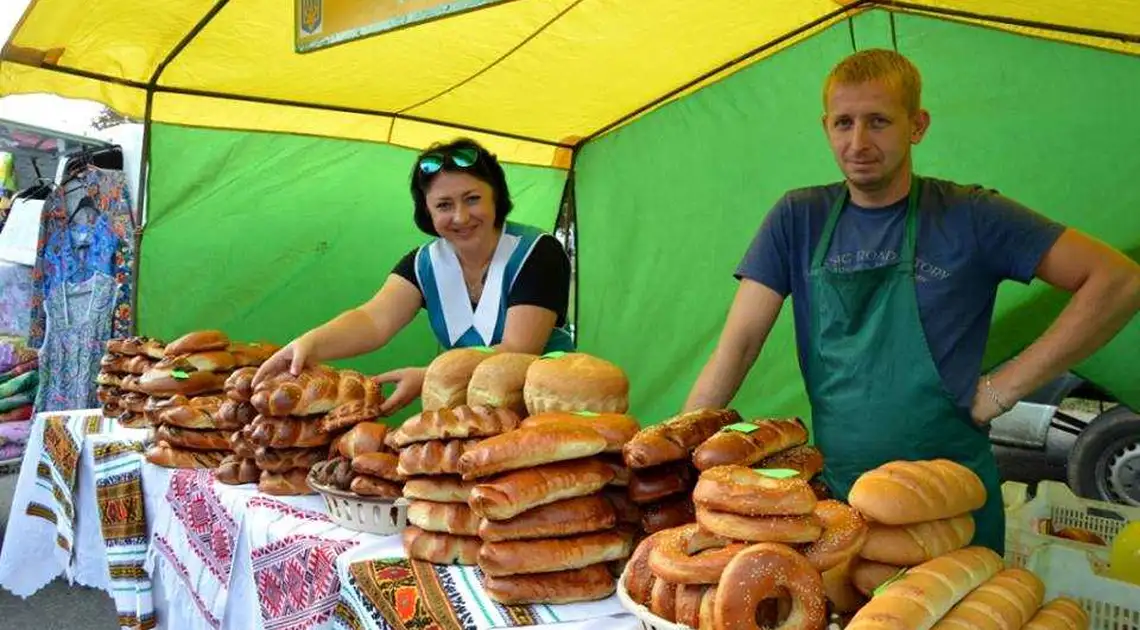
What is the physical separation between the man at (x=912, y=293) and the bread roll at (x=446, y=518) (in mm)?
978

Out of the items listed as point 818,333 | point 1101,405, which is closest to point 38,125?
point 818,333

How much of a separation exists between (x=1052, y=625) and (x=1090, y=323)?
1.28m

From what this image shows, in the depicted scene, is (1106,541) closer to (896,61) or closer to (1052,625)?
(896,61)

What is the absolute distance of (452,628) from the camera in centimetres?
160

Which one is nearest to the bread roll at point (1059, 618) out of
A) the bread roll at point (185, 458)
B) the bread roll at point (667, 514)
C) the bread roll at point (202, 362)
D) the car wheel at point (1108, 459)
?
the bread roll at point (667, 514)

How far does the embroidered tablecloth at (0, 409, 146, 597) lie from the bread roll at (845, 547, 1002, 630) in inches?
133

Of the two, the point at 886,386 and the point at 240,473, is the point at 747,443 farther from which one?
the point at 240,473

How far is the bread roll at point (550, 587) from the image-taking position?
1640 mm

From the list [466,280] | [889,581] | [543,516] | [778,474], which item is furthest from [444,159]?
[889,581]

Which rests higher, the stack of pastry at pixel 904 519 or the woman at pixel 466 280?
the woman at pixel 466 280

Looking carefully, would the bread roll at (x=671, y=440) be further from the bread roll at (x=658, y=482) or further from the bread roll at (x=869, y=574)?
the bread roll at (x=869, y=574)

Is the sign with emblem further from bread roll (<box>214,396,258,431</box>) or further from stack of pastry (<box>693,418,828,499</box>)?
stack of pastry (<box>693,418,828,499</box>)

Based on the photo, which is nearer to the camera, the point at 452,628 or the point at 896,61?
the point at 452,628

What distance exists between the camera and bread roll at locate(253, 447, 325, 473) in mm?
2582
